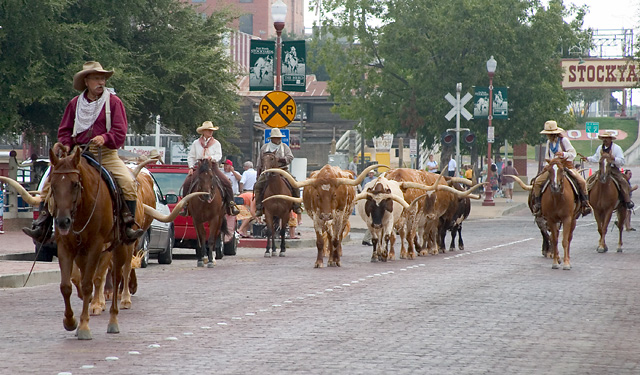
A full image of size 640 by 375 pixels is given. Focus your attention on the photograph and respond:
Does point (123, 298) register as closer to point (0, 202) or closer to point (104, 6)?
point (0, 202)

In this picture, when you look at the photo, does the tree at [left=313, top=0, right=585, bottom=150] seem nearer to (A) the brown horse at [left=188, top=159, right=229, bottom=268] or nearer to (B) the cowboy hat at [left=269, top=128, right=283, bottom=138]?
(B) the cowboy hat at [left=269, top=128, right=283, bottom=138]

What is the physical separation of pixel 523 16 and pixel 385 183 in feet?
127

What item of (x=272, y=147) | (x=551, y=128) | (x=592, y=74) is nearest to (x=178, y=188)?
(x=272, y=147)

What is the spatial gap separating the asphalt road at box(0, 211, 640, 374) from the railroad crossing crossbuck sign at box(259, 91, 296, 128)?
623 cm

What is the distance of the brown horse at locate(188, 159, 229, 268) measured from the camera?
64.2 feet

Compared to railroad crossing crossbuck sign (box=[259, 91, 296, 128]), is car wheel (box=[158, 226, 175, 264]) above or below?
below

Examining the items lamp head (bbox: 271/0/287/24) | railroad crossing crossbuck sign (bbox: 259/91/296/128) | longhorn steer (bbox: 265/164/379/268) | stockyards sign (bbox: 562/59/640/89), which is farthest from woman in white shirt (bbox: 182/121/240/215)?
stockyards sign (bbox: 562/59/640/89)

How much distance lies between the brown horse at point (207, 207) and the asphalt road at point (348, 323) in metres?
0.69

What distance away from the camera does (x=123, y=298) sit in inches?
516

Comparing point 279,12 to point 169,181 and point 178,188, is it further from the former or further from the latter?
point 178,188

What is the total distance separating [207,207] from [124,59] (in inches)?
563

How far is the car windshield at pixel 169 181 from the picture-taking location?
887 inches

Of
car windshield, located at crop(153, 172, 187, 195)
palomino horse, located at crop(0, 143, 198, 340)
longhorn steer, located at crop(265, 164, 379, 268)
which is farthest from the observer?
car windshield, located at crop(153, 172, 187, 195)

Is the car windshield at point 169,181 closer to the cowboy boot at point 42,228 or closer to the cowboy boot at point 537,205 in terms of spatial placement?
the cowboy boot at point 537,205
